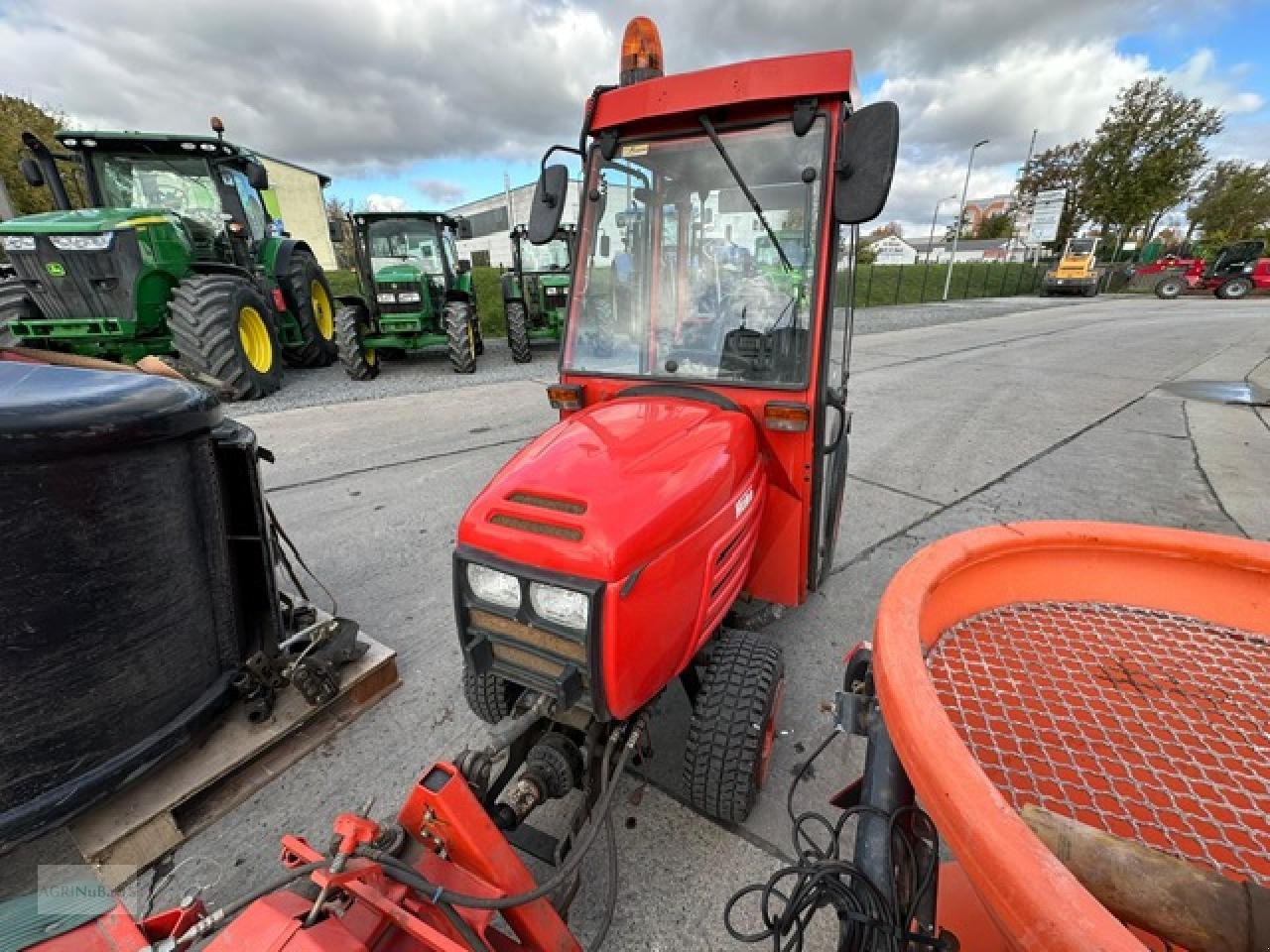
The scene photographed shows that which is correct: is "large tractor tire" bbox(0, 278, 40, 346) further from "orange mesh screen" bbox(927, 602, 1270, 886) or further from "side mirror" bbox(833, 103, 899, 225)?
"orange mesh screen" bbox(927, 602, 1270, 886)

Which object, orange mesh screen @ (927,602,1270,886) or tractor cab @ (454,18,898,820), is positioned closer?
orange mesh screen @ (927,602,1270,886)

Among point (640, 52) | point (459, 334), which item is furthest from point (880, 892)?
point (459, 334)

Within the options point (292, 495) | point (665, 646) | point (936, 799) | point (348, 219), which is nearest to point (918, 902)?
point (936, 799)

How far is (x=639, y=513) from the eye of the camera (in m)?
1.39

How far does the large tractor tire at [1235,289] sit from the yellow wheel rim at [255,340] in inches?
1359

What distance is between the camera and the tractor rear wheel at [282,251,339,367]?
8.66 metres

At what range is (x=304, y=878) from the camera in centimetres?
110

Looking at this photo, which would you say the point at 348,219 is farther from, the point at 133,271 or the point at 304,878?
the point at 304,878

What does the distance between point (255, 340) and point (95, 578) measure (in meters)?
7.13

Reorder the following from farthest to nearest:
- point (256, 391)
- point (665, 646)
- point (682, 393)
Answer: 1. point (256, 391)
2. point (682, 393)
3. point (665, 646)

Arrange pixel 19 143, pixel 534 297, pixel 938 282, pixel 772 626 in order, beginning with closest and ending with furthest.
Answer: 1. pixel 772 626
2. pixel 534 297
3. pixel 19 143
4. pixel 938 282

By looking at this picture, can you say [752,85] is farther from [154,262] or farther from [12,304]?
[12,304]

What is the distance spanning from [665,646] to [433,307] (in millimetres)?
9073

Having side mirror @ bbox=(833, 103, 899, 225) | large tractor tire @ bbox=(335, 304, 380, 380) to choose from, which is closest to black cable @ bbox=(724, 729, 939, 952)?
side mirror @ bbox=(833, 103, 899, 225)
